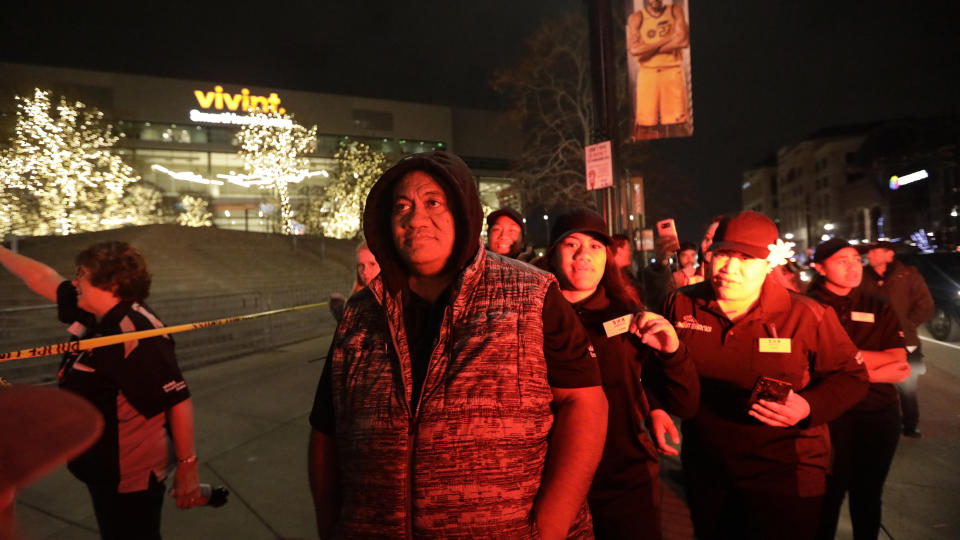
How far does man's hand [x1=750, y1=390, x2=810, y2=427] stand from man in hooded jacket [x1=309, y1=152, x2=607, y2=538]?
100cm

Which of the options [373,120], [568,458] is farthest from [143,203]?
[568,458]

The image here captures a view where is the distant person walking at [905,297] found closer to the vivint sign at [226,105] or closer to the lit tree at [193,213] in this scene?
the lit tree at [193,213]

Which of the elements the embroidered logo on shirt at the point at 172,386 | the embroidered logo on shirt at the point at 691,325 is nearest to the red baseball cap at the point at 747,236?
the embroidered logo on shirt at the point at 691,325

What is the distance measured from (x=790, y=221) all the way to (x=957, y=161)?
271 ft

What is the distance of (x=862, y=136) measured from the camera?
71000 mm

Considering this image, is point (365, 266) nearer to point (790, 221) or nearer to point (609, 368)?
point (609, 368)

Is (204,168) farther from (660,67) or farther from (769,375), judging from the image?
(769,375)

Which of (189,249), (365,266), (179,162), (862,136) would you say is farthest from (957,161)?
(862,136)

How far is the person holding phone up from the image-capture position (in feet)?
7.52

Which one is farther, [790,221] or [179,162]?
[790,221]

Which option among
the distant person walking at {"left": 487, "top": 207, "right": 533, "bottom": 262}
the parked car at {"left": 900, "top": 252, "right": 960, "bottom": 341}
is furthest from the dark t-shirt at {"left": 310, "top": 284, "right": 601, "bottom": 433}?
the parked car at {"left": 900, "top": 252, "right": 960, "bottom": 341}

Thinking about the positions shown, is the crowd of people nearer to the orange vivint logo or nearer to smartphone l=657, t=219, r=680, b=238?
smartphone l=657, t=219, r=680, b=238

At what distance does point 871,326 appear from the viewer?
325 centimetres

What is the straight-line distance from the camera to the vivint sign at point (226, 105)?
154ft
